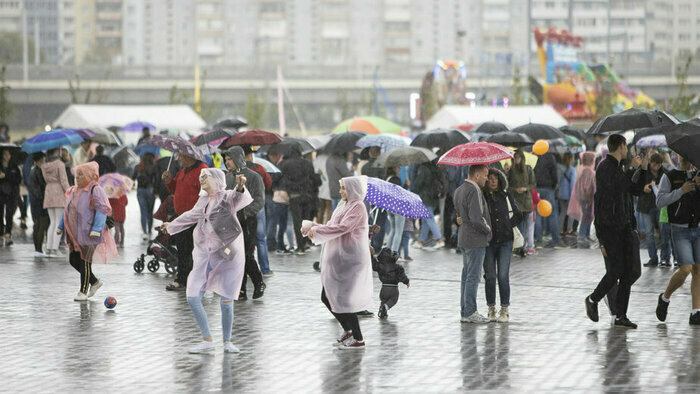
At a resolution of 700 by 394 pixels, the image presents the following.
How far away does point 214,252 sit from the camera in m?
10.1

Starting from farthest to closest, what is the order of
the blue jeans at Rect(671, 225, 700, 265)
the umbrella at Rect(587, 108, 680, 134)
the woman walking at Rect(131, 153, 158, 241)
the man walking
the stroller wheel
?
the woman walking at Rect(131, 153, 158, 241)
the stroller wheel
the umbrella at Rect(587, 108, 680, 134)
the man walking
the blue jeans at Rect(671, 225, 700, 265)

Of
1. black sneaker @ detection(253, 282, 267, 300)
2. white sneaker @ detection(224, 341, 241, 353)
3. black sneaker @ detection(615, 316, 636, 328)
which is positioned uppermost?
white sneaker @ detection(224, 341, 241, 353)

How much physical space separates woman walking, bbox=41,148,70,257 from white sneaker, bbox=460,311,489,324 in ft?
27.7

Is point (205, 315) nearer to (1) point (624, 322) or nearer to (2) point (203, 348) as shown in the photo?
(2) point (203, 348)

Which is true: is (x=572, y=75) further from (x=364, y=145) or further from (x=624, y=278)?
(x=624, y=278)

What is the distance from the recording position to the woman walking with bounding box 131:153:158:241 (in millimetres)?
21641

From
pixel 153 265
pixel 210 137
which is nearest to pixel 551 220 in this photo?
pixel 210 137

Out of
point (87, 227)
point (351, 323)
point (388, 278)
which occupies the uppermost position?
point (87, 227)

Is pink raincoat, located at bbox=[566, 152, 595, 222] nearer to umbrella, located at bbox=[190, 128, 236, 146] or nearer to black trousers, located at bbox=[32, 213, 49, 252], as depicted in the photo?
umbrella, located at bbox=[190, 128, 236, 146]

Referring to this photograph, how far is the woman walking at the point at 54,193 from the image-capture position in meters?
18.4

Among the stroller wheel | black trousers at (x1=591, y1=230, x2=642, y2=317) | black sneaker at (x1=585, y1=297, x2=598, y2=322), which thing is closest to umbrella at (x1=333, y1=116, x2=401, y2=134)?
the stroller wheel

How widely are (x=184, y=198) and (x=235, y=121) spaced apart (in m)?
15.5

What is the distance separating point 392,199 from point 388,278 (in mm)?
883

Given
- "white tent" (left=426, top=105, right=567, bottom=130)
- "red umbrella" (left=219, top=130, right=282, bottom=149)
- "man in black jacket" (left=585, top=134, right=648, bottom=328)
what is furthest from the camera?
"white tent" (left=426, top=105, right=567, bottom=130)
